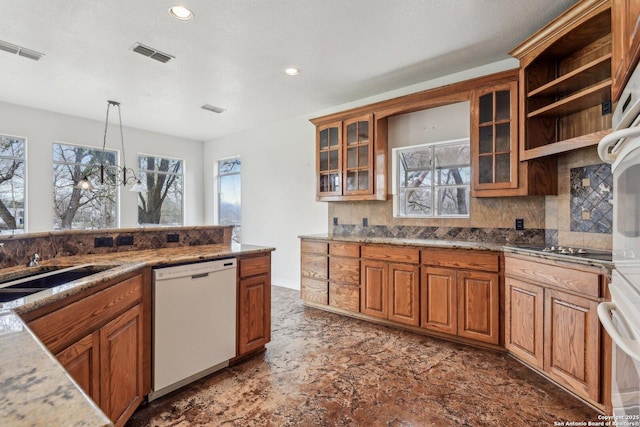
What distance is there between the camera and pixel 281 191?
17.5ft

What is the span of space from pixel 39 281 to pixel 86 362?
623 millimetres

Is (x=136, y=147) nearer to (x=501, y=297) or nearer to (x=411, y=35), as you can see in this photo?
(x=411, y=35)

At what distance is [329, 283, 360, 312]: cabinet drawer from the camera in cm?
359

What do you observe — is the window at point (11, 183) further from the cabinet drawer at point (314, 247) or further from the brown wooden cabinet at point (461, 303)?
the brown wooden cabinet at point (461, 303)

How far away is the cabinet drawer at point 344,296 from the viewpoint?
3594mm

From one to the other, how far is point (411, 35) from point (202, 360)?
10.2 ft

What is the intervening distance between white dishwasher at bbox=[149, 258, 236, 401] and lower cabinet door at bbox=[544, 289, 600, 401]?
2.32 meters

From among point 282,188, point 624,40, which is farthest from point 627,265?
point 282,188

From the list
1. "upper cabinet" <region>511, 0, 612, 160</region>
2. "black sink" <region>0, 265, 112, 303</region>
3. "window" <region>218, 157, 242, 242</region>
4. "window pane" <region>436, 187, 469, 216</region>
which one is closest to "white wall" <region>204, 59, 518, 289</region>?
"window" <region>218, 157, 242, 242</region>

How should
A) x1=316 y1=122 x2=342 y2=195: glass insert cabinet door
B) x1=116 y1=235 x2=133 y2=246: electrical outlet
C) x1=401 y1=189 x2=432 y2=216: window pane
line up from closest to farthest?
x1=116 y1=235 x2=133 y2=246: electrical outlet → x1=401 y1=189 x2=432 y2=216: window pane → x1=316 y1=122 x2=342 y2=195: glass insert cabinet door

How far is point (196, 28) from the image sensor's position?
261 centimetres

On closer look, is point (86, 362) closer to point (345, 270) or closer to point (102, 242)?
point (102, 242)

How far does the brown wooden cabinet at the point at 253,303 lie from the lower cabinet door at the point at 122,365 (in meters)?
0.77

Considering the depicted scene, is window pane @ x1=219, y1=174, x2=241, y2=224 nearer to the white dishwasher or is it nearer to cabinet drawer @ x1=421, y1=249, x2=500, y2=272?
the white dishwasher
